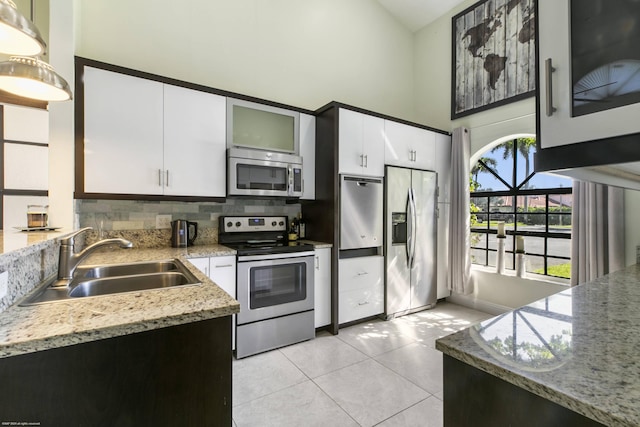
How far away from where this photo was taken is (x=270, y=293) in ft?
8.40

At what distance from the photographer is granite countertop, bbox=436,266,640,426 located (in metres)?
0.53

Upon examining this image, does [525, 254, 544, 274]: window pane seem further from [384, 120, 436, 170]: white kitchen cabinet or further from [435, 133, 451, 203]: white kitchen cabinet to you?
[384, 120, 436, 170]: white kitchen cabinet

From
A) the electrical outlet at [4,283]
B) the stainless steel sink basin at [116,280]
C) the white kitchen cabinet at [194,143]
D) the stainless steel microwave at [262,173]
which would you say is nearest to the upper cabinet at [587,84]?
the stainless steel sink basin at [116,280]

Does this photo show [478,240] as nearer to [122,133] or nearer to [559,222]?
[559,222]

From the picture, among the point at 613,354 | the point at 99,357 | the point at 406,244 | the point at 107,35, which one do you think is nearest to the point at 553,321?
the point at 613,354

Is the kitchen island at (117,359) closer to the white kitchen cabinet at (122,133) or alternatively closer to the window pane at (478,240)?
the white kitchen cabinet at (122,133)

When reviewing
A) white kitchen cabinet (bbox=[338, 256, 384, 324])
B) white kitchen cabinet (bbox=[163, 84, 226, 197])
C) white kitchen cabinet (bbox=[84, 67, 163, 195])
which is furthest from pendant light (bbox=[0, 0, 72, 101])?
white kitchen cabinet (bbox=[338, 256, 384, 324])

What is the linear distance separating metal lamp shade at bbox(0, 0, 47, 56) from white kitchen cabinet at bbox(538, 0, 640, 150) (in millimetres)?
1664

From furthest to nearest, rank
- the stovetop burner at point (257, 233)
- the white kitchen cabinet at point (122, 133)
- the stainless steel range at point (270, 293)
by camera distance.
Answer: the stovetop burner at point (257, 233), the stainless steel range at point (270, 293), the white kitchen cabinet at point (122, 133)

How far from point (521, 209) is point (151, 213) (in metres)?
4.07

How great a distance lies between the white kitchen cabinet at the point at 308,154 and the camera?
3.02 m

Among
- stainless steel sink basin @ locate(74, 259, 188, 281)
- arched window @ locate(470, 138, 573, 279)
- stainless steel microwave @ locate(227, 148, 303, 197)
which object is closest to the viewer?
stainless steel sink basin @ locate(74, 259, 188, 281)

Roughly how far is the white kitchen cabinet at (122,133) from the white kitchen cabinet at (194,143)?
0.07 meters

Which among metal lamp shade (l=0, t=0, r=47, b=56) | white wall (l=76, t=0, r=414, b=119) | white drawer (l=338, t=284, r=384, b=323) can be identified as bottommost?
white drawer (l=338, t=284, r=384, b=323)
